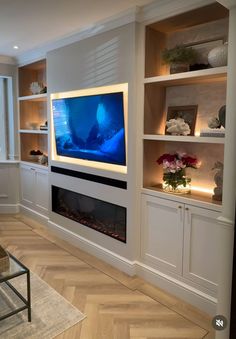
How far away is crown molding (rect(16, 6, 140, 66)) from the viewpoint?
2.76 meters

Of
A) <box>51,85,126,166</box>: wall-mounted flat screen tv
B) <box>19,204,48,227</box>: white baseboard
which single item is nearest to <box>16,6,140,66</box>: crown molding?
<box>51,85,126,166</box>: wall-mounted flat screen tv

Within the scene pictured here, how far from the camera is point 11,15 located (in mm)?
2883

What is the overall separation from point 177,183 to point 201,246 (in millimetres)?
579

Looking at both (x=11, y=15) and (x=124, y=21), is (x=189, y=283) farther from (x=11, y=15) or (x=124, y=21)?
(x=11, y=15)

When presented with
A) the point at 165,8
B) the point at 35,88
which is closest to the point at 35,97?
the point at 35,88

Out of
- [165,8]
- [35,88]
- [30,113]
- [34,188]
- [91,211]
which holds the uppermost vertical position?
[165,8]

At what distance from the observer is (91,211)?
3.71 metres

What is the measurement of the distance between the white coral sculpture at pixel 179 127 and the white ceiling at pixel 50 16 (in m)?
1.04

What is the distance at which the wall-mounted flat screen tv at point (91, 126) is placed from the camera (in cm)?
308

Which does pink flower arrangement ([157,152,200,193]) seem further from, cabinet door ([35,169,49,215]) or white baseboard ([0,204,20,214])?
white baseboard ([0,204,20,214])

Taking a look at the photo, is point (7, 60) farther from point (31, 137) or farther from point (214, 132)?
point (214, 132)

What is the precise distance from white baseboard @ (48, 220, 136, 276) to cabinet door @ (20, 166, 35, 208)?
73 cm

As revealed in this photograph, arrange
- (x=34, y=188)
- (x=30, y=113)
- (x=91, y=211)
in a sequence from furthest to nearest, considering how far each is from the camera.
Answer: (x=30, y=113)
(x=34, y=188)
(x=91, y=211)

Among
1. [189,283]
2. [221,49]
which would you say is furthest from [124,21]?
[189,283]
